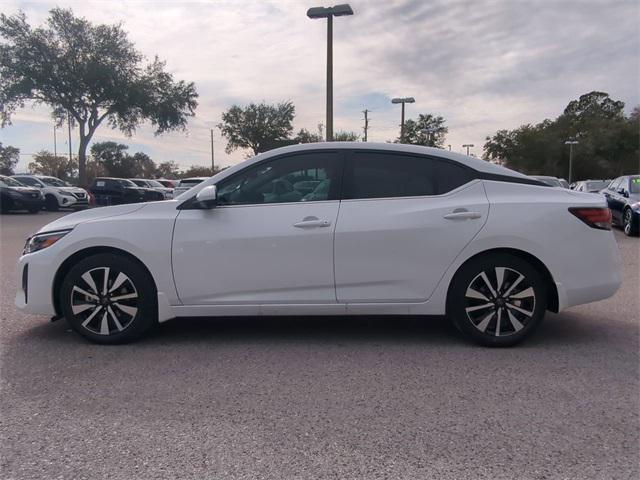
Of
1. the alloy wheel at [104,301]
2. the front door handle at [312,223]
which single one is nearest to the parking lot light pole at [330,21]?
the front door handle at [312,223]

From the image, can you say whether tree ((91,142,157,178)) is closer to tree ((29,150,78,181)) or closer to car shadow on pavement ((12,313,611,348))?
tree ((29,150,78,181))

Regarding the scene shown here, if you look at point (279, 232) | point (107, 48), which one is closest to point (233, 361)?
point (279, 232)

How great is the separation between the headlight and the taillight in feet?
13.7

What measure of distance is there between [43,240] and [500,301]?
3816 millimetres

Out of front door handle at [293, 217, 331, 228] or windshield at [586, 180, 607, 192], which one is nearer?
front door handle at [293, 217, 331, 228]

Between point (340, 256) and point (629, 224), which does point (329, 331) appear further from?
point (629, 224)

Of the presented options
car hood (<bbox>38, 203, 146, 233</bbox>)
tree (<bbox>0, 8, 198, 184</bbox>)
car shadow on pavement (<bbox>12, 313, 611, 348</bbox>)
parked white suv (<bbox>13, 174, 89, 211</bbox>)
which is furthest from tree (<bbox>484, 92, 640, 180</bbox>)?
car hood (<bbox>38, 203, 146, 233</bbox>)

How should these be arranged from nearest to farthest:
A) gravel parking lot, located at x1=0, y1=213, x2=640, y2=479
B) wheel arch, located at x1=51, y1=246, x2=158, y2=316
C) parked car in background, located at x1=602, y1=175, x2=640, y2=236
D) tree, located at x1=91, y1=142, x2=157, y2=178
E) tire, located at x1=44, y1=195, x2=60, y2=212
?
gravel parking lot, located at x1=0, y1=213, x2=640, y2=479
wheel arch, located at x1=51, y1=246, x2=158, y2=316
parked car in background, located at x1=602, y1=175, x2=640, y2=236
tire, located at x1=44, y1=195, x2=60, y2=212
tree, located at x1=91, y1=142, x2=157, y2=178

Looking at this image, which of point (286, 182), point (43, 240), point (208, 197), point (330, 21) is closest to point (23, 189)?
point (330, 21)

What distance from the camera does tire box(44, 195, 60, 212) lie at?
24422 mm

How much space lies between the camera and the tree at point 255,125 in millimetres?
42500

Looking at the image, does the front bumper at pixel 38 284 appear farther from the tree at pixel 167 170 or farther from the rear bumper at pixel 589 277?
the tree at pixel 167 170

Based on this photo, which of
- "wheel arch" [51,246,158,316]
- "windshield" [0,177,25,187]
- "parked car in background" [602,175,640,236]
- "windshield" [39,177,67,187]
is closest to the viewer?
"wheel arch" [51,246,158,316]

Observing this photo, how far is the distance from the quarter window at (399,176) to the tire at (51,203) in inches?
942
